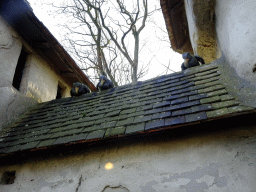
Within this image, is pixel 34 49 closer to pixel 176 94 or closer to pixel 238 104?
pixel 176 94

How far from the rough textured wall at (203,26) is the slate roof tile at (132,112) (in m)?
1.31

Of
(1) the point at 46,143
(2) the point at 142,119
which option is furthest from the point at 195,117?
(1) the point at 46,143

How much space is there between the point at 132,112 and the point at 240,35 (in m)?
2.39

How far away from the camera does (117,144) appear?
3.48m

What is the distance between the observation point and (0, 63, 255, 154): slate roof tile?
10.2 ft

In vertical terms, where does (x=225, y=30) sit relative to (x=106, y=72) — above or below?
below

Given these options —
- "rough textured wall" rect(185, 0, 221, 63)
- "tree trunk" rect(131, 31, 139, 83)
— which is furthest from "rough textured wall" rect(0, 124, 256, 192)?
"tree trunk" rect(131, 31, 139, 83)

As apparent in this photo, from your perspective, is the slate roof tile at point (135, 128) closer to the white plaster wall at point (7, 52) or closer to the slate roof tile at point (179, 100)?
the slate roof tile at point (179, 100)

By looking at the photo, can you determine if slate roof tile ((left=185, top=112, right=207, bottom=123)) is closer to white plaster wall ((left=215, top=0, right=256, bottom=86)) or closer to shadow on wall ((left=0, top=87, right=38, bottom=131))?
white plaster wall ((left=215, top=0, right=256, bottom=86))

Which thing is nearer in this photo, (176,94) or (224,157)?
(224,157)

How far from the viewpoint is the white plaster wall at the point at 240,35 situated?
3297 mm

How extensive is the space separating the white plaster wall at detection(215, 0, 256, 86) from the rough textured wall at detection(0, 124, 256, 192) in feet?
3.77

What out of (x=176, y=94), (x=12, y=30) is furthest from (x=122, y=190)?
(x=12, y=30)

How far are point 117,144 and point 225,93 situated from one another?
1.97 meters
